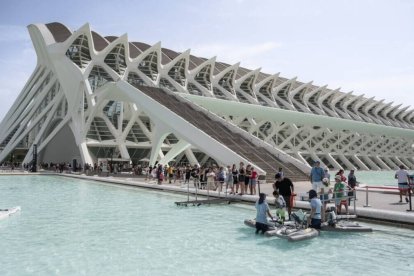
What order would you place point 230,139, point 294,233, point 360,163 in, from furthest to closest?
1. point 360,163
2. point 230,139
3. point 294,233

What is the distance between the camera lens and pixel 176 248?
8.23m

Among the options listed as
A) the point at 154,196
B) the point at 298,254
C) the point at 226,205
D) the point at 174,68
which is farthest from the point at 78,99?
the point at 298,254

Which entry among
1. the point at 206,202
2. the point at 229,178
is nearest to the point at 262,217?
the point at 206,202

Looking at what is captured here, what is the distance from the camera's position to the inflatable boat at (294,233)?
8.67m

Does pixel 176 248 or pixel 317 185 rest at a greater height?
pixel 317 185

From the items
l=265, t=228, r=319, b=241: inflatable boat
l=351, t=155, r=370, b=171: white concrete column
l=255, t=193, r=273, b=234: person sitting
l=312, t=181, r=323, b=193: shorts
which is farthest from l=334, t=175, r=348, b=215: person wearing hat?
l=351, t=155, r=370, b=171: white concrete column

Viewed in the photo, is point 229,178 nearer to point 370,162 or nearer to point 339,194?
point 339,194

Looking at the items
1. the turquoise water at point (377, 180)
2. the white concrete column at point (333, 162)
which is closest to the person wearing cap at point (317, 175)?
the turquoise water at point (377, 180)

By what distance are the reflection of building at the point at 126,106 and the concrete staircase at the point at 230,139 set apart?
2.63 ft

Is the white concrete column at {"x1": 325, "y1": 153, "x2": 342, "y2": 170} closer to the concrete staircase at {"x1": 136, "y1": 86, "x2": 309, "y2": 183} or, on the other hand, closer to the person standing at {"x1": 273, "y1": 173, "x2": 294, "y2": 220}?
the concrete staircase at {"x1": 136, "y1": 86, "x2": 309, "y2": 183}

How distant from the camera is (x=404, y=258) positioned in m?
7.43

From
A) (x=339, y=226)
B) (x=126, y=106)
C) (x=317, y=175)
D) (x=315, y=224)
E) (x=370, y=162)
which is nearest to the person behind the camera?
(x=315, y=224)

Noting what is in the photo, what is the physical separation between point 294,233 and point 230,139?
16.0 meters

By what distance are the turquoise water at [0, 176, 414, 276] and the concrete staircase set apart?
1007cm
